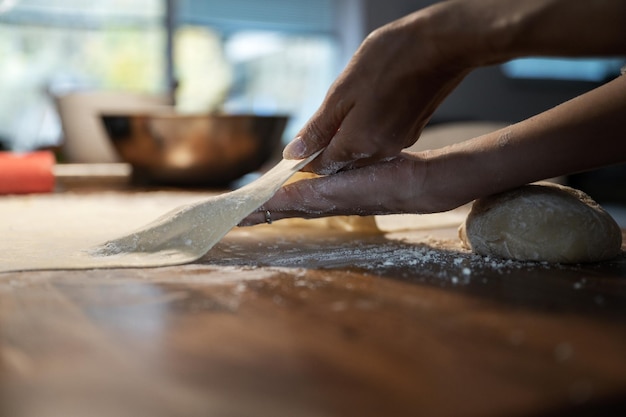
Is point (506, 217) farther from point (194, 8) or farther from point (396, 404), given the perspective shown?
point (194, 8)

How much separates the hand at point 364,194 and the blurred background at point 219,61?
3.67 meters

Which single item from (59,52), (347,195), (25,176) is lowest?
(25,176)

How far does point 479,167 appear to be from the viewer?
0.83 metres

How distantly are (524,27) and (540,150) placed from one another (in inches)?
7.8

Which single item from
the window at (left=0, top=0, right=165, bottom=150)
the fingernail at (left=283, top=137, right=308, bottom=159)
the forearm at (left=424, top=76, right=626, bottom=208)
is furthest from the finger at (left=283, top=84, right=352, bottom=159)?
the window at (left=0, top=0, right=165, bottom=150)

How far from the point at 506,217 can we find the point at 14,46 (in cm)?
509

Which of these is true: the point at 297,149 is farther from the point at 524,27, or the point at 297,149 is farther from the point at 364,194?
the point at 524,27

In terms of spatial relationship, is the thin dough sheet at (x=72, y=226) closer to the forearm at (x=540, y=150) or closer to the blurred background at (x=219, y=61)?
the forearm at (x=540, y=150)

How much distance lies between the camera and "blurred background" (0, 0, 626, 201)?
5016mm

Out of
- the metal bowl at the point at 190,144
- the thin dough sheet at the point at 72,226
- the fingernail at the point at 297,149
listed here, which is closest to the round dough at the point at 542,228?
the fingernail at the point at 297,149

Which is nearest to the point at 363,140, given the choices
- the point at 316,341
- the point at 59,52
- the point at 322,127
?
the point at 322,127

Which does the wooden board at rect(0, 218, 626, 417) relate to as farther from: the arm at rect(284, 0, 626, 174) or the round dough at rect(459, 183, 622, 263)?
the arm at rect(284, 0, 626, 174)

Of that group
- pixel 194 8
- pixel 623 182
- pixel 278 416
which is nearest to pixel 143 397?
pixel 278 416

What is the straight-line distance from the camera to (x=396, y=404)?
1.09ft
